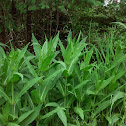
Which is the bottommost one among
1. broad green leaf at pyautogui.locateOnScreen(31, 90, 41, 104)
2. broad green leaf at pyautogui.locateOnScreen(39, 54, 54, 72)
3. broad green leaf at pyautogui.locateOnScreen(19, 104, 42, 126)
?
broad green leaf at pyautogui.locateOnScreen(19, 104, 42, 126)

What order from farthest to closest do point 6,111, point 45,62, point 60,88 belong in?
point 60,88, point 45,62, point 6,111

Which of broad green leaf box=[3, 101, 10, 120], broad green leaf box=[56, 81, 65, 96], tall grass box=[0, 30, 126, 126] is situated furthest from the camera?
broad green leaf box=[56, 81, 65, 96]

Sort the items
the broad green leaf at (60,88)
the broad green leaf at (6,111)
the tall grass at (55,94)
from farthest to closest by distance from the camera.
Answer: the broad green leaf at (60,88) < the tall grass at (55,94) < the broad green leaf at (6,111)

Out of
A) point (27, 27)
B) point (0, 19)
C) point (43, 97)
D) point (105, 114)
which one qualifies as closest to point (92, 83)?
point (105, 114)

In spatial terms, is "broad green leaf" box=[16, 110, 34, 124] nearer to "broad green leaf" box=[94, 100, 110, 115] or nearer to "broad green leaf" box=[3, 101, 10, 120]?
"broad green leaf" box=[3, 101, 10, 120]

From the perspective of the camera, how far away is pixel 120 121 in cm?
193

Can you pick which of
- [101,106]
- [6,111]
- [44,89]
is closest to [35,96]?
[44,89]

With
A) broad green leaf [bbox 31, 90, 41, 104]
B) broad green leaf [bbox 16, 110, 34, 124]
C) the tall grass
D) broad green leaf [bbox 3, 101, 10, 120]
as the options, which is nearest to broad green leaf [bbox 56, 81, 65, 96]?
the tall grass

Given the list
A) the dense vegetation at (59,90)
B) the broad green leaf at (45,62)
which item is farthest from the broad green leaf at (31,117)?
the broad green leaf at (45,62)

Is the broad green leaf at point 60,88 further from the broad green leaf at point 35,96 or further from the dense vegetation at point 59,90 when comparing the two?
the broad green leaf at point 35,96

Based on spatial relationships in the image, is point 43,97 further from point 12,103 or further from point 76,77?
point 76,77

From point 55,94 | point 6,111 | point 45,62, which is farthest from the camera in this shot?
point 55,94

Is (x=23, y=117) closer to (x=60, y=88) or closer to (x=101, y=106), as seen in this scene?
(x=60, y=88)

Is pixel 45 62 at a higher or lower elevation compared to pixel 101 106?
higher
